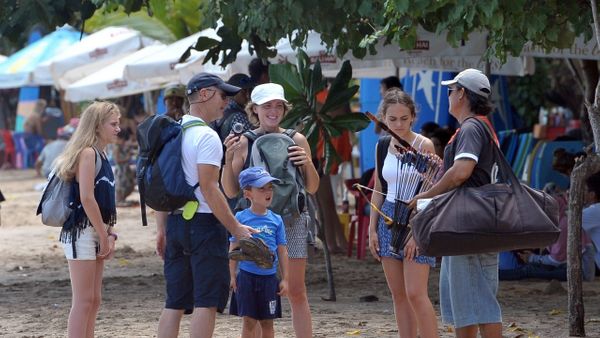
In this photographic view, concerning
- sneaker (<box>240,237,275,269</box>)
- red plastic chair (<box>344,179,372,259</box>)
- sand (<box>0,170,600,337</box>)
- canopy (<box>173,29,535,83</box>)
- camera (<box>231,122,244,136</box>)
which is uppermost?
canopy (<box>173,29,535,83</box>)

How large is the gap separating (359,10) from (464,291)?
10.1 ft

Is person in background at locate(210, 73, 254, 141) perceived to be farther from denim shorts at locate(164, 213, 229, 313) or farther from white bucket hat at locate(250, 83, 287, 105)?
denim shorts at locate(164, 213, 229, 313)

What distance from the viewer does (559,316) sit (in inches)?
362

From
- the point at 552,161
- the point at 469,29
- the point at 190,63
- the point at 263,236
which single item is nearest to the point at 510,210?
the point at 263,236

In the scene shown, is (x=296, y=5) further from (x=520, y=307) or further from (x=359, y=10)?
(x=520, y=307)

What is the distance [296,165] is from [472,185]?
121 cm

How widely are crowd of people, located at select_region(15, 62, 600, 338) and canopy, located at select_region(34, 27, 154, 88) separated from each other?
1510cm

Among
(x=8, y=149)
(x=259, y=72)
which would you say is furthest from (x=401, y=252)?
(x=8, y=149)

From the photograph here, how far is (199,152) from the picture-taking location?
21.4 feet

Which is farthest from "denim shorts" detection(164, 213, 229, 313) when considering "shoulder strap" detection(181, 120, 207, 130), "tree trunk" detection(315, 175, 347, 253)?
"tree trunk" detection(315, 175, 347, 253)

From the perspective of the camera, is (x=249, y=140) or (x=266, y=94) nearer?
(x=266, y=94)

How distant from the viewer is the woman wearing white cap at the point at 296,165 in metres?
7.06

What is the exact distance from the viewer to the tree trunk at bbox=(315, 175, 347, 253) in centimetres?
1360

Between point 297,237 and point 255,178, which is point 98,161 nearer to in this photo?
point 255,178
